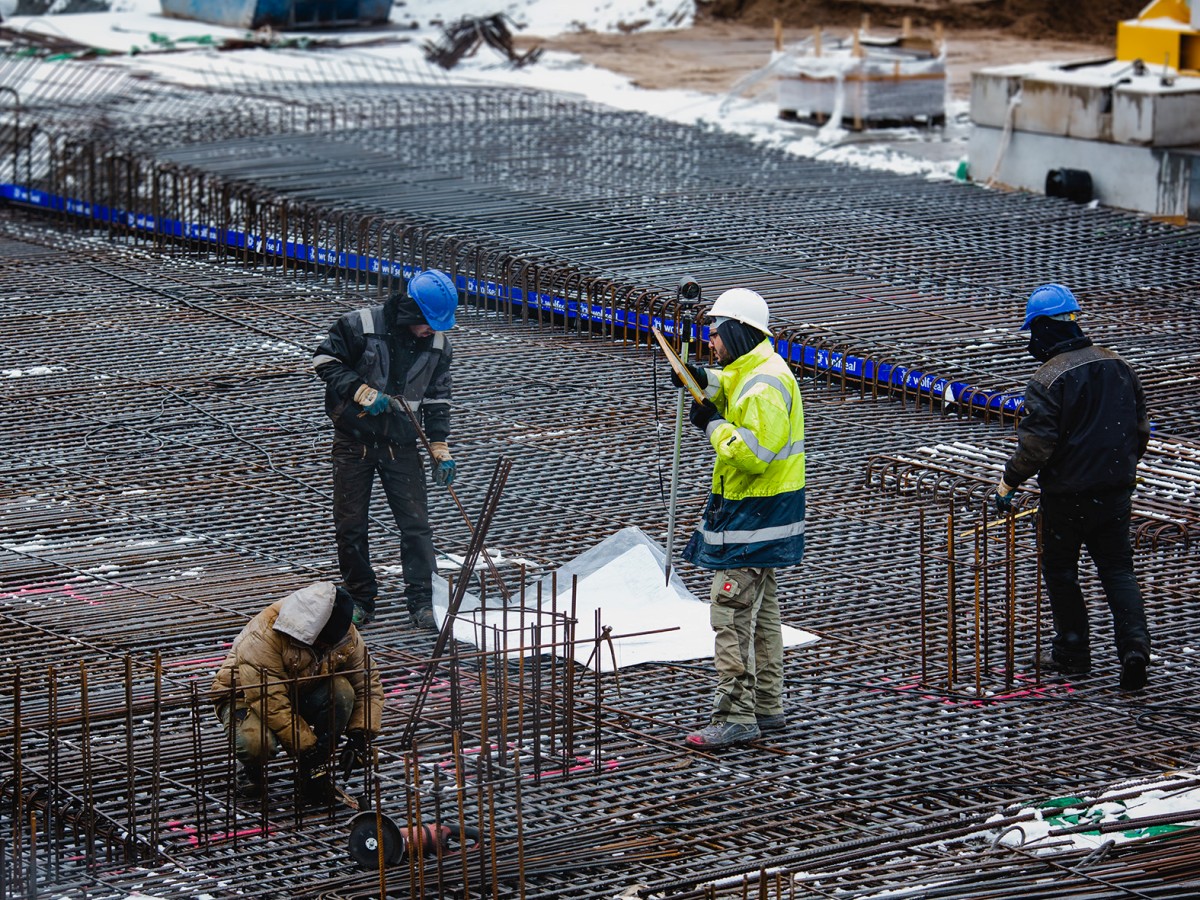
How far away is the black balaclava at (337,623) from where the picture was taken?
21.1 ft

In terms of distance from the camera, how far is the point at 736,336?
6.73 metres

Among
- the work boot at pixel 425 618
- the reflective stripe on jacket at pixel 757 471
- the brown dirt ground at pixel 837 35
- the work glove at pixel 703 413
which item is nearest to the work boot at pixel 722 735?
the reflective stripe on jacket at pixel 757 471

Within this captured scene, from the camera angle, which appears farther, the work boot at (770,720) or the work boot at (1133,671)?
the work boot at (1133,671)

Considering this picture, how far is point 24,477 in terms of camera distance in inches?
400

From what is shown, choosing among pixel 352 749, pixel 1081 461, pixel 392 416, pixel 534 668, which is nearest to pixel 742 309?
pixel 534 668

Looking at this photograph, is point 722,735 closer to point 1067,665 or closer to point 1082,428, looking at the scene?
point 1067,665

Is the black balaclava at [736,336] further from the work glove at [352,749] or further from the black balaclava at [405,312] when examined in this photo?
the work glove at [352,749]

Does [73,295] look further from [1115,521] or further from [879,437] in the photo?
[1115,521]

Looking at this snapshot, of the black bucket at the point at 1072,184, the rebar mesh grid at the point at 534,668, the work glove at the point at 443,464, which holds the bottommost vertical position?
the rebar mesh grid at the point at 534,668

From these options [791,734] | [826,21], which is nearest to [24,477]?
[791,734]

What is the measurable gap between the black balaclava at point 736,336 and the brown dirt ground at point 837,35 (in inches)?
728

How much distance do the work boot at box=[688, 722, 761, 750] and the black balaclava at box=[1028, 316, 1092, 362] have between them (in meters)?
1.83

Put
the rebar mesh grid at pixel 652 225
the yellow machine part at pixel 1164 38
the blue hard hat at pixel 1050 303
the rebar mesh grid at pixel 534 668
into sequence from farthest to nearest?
the yellow machine part at pixel 1164 38 < the rebar mesh grid at pixel 652 225 < the blue hard hat at pixel 1050 303 < the rebar mesh grid at pixel 534 668

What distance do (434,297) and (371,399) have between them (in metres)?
0.49
